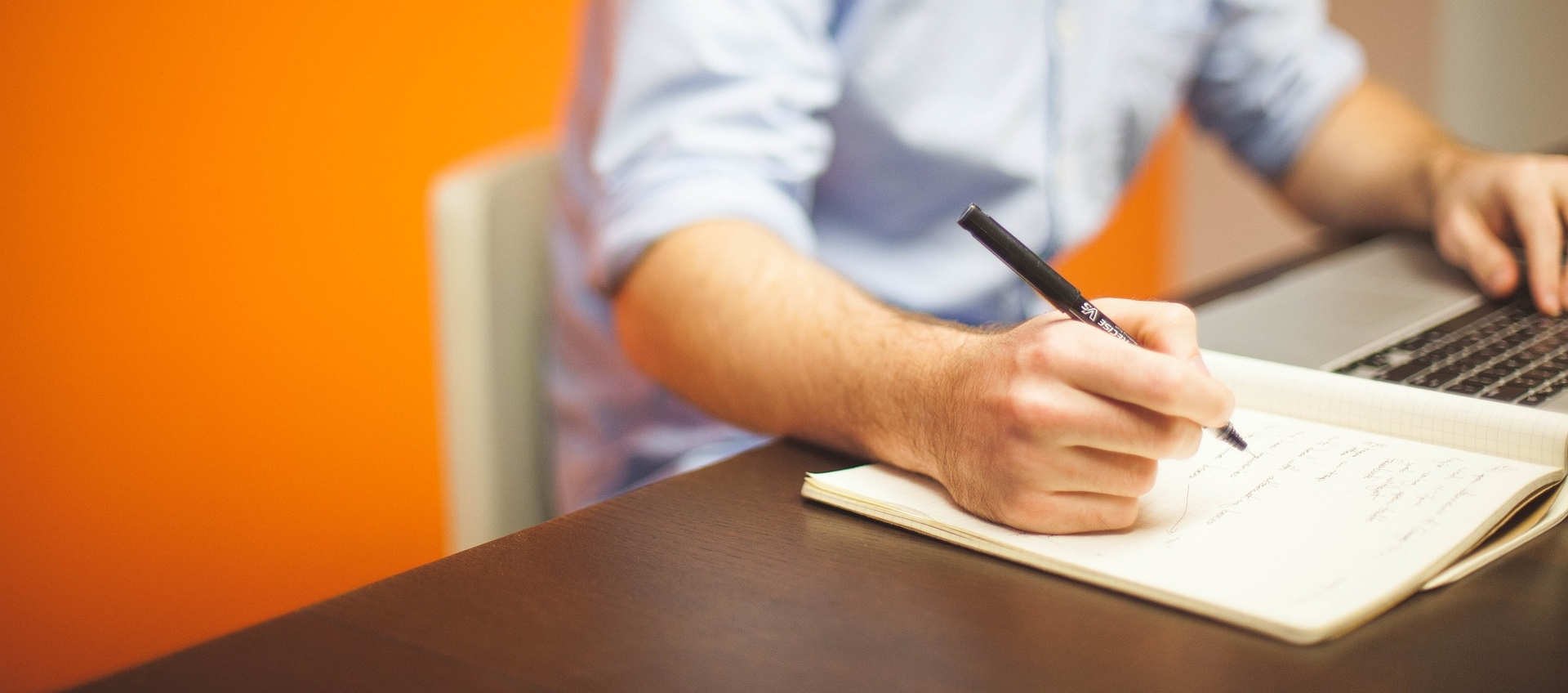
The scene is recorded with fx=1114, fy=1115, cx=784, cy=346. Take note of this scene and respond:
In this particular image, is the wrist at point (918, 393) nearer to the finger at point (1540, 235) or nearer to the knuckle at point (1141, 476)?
the knuckle at point (1141, 476)

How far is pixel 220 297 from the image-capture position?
1304 mm

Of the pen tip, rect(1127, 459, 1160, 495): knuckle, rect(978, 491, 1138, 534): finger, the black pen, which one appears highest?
the black pen

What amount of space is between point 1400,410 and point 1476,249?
0.39 m

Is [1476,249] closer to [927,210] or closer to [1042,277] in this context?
[927,210]

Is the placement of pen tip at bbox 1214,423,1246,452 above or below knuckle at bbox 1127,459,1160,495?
above

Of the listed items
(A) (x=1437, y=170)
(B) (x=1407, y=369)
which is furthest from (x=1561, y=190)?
(B) (x=1407, y=369)

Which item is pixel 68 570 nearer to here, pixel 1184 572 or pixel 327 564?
pixel 327 564

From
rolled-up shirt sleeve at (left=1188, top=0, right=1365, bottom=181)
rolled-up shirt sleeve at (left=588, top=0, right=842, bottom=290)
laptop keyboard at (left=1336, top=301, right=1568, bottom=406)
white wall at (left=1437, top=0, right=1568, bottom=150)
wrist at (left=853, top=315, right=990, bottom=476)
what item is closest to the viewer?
wrist at (left=853, top=315, right=990, bottom=476)

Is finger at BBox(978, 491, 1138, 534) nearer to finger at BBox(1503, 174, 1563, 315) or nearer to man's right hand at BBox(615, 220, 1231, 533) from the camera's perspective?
man's right hand at BBox(615, 220, 1231, 533)

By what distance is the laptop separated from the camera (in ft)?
1.99

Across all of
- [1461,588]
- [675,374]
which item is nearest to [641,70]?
[675,374]

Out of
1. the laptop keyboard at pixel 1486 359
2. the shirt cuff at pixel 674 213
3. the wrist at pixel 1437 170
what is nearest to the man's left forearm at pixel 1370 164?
the wrist at pixel 1437 170

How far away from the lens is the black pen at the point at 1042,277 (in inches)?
17.6

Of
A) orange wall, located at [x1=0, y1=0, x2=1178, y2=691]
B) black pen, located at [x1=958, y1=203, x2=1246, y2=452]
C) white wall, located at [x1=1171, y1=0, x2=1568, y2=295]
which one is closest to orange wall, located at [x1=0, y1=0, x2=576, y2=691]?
orange wall, located at [x1=0, y1=0, x2=1178, y2=691]
